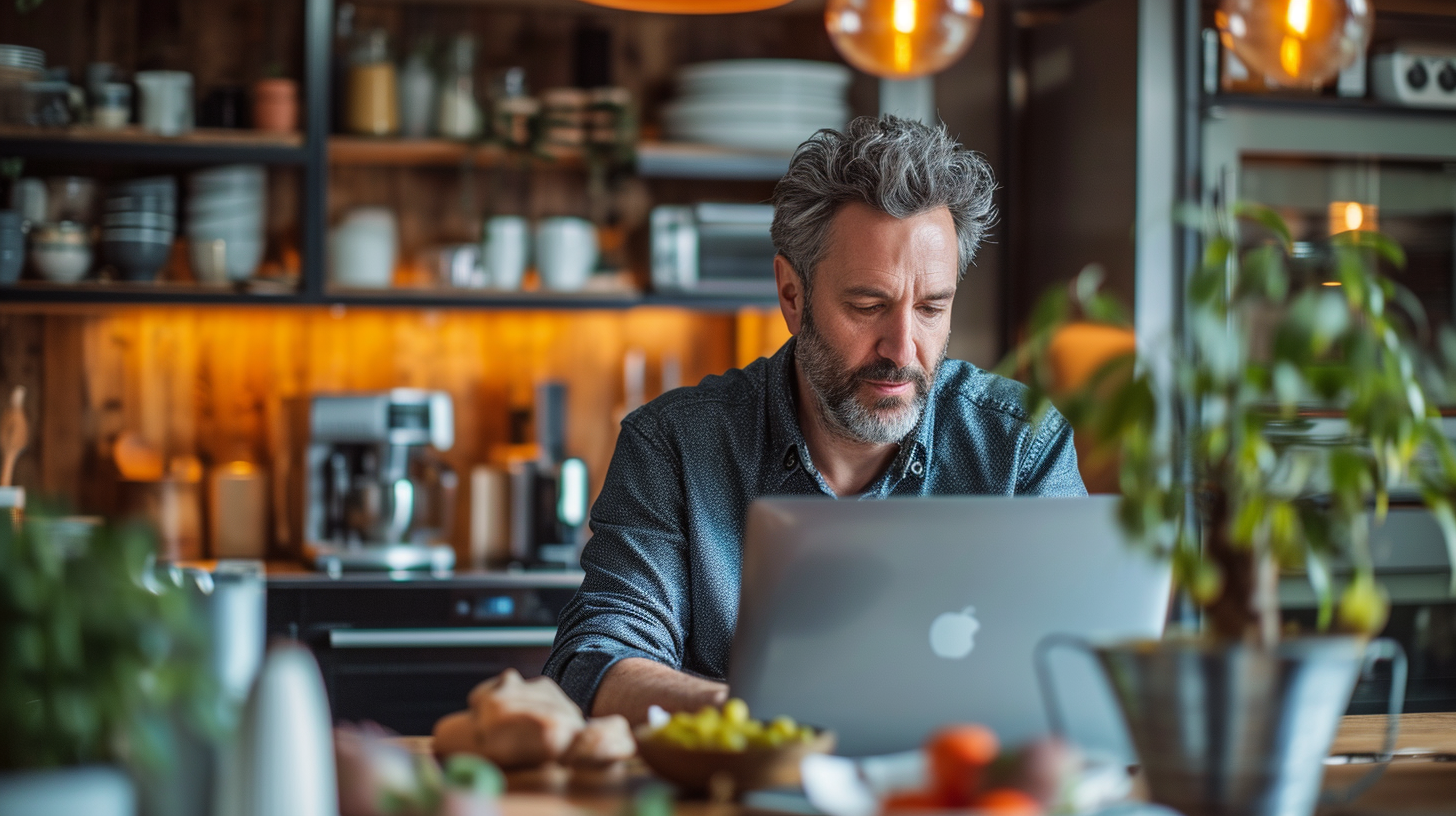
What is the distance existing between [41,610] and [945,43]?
162 cm

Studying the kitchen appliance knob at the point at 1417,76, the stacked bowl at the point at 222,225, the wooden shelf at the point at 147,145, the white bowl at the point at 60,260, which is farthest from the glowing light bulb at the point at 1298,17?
the white bowl at the point at 60,260

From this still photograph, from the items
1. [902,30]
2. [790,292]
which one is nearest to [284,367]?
[790,292]

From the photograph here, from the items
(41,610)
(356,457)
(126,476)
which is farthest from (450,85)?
(41,610)

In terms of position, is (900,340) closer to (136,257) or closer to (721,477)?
(721,477)

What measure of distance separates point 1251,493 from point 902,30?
4.16 ft

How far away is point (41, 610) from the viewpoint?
2.56ft

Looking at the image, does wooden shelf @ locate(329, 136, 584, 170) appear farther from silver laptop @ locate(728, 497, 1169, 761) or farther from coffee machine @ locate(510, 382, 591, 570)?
silver laptop @ locate(728, 497, 1169, 761)

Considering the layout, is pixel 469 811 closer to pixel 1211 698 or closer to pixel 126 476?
pixel 1211 698

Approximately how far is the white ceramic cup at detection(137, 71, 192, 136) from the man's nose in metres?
1.93

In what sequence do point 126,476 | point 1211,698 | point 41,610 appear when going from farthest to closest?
point 126,476 → point 1211,698 → point 41,610

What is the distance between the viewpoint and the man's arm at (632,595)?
149 centimetres

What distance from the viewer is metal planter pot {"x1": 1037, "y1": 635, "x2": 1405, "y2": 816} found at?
0.90 metres

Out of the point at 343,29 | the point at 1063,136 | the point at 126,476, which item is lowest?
the point at 126,476

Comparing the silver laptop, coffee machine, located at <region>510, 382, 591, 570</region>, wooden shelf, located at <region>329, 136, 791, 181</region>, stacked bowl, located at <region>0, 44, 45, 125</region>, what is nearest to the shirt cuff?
the silver laptop
